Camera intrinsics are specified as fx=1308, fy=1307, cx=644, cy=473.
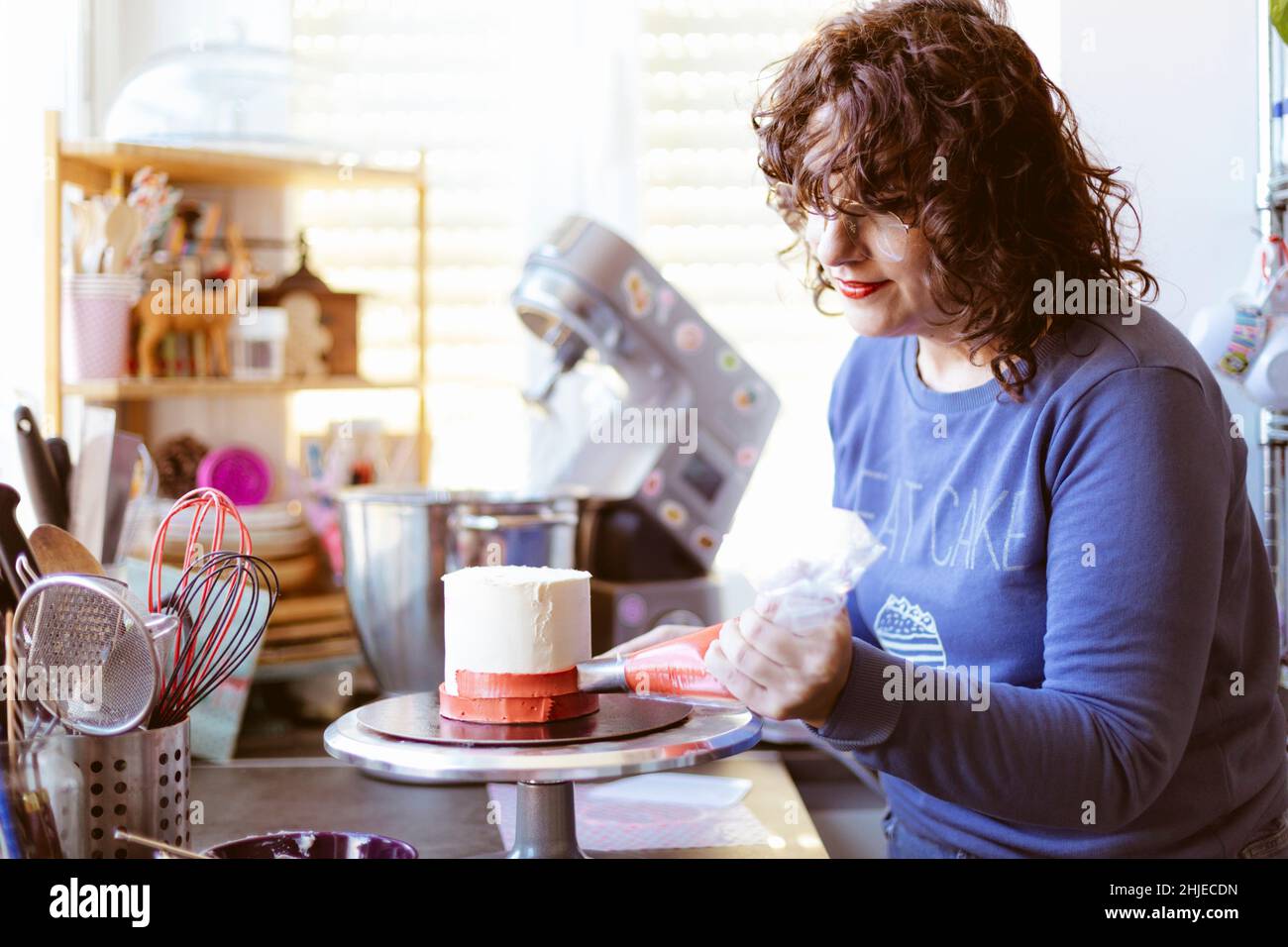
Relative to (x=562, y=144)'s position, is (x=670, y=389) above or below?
below

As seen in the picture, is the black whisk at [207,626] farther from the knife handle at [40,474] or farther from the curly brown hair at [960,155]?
the curly brown hair at [960,155]

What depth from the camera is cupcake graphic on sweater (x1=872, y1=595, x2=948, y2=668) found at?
93cm

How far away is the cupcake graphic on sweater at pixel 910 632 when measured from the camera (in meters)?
0.93

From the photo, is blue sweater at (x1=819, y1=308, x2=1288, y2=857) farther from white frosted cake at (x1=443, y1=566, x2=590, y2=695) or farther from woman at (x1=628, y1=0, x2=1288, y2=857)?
white frosted cake at (x1=443, y1=566, x2=590, y2=695)

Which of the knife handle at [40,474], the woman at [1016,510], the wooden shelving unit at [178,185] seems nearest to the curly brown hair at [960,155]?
the woman at [1016,510]

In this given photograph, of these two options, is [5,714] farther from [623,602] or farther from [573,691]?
[623,602]

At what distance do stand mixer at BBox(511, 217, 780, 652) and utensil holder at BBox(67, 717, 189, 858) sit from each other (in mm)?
827

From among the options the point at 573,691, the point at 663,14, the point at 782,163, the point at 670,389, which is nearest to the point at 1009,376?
the point at 782,163

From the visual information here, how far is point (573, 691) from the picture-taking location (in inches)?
30.4

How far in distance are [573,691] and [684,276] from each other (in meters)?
1.42

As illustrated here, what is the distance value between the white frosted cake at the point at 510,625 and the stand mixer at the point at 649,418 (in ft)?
2.55

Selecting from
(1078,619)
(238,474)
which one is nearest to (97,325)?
(238,474)

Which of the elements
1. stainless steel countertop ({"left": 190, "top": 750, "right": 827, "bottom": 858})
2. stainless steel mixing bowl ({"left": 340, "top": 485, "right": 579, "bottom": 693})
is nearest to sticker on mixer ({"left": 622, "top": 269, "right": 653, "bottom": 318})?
stainless steel mixing bowl ({"left": 340, "top": 485, "right": 579, "bottom": 693})

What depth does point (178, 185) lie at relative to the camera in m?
2.00
